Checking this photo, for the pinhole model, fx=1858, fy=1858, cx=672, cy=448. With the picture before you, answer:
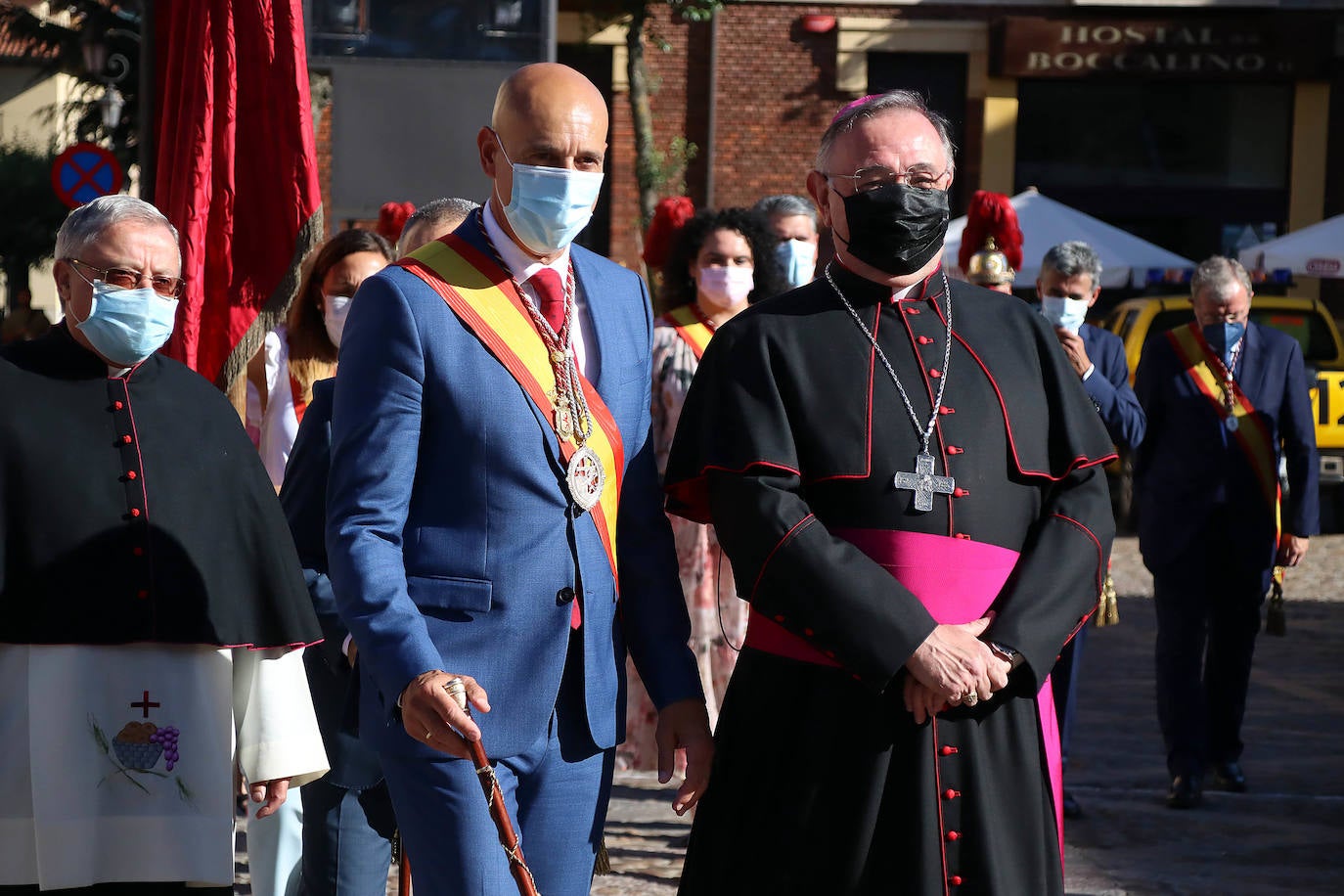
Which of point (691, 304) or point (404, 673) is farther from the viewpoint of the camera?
point (691, 304)

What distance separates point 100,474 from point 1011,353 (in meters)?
1.73

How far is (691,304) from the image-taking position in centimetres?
655

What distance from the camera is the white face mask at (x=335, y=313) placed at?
530 cm

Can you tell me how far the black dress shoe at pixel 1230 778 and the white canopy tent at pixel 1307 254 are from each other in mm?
11207

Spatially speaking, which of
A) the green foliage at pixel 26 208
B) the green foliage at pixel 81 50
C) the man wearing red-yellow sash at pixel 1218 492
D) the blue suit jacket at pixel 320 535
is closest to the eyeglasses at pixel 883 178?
the blue suit jacket at pixel 320 535

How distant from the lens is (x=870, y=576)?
10.5 ft

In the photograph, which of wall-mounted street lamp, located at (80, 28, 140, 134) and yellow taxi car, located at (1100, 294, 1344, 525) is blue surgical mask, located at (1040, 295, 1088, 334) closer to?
yellow taxi car, located at (1100, 294, 1344, 525)

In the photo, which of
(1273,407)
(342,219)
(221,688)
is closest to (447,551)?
(221,688)

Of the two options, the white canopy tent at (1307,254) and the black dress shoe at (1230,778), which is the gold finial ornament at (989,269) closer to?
the black dress shoe at (1230,778)

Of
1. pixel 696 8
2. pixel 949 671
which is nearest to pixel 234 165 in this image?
pixel 949 671

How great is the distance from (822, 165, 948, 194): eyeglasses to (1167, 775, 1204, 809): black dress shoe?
446cm

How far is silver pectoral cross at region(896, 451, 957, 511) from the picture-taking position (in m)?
3.30

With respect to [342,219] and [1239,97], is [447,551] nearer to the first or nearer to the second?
[342,219]

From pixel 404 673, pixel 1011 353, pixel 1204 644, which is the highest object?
pixel 1011 353
